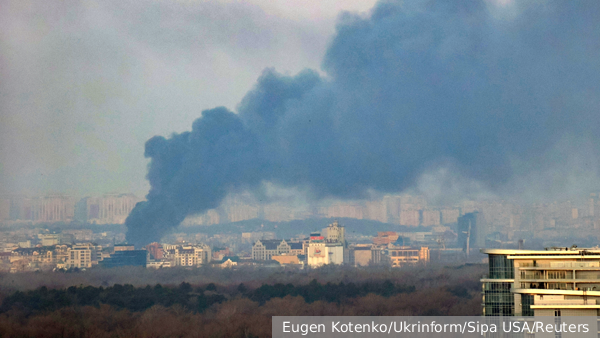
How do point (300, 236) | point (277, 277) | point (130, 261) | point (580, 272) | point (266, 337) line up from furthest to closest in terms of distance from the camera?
point (300, 236)
point (130, 261)
point (277, 277)
point (266, 337)
point (580, 272)

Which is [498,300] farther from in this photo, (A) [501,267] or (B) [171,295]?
(B) [171,295]

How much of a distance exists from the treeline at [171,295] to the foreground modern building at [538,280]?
122 ft

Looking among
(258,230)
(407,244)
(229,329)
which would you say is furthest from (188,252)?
(229,329)

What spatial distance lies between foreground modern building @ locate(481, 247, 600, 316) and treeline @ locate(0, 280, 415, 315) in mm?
37108

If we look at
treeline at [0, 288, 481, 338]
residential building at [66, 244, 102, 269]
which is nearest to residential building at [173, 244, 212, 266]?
residential building at [66, 244, 102, 269]

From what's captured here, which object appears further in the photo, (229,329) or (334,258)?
(334,258)

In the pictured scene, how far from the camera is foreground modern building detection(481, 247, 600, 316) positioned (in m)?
16.8

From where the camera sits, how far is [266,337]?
41.3 metres

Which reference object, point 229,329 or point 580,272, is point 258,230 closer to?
point 229,329

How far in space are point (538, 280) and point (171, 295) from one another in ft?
146

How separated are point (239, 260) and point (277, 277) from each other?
19409 mm

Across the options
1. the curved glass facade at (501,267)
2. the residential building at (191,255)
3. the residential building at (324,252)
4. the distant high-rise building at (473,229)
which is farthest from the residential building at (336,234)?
the curved glass facade at (501,267)

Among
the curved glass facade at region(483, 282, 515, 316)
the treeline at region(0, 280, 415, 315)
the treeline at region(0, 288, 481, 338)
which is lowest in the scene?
the treeline at region(0, 288, 481, 338)

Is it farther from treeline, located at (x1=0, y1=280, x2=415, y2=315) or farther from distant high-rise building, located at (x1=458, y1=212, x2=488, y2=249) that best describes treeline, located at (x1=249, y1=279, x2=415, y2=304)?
distant high-rise building, located at (x1=458, y1=212, x2=488, y2=249)
